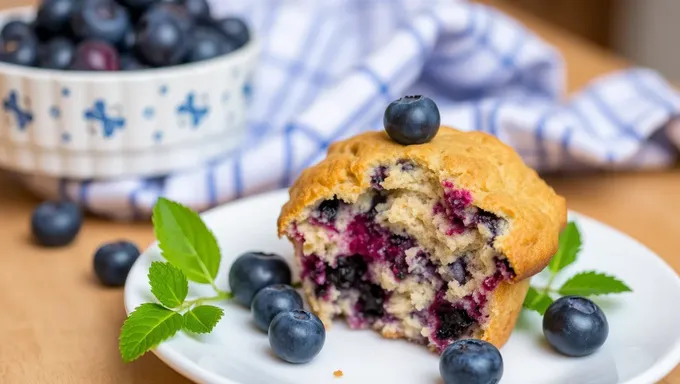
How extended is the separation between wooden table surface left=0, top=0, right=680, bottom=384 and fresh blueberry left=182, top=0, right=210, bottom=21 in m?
0.59

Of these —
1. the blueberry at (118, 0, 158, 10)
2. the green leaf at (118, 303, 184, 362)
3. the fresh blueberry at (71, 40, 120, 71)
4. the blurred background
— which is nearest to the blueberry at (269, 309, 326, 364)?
the green leaf at (118, 303, 184, 362)

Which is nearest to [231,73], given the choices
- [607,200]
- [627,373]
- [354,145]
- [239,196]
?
[239,196]

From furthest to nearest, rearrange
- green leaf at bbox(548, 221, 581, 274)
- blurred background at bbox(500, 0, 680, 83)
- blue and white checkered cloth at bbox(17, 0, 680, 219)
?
1. blurred background at bbox(500, 0, 680, 83)
2. blue and white checkered cloth at bbox(17, 0, 680, 219)
3. green leaf at bbox(548, 221, 581, 274)

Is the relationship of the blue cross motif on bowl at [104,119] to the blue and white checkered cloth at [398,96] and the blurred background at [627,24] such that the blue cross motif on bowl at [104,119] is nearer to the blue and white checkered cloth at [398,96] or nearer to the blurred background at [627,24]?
the blue and white checkered cloth at [398,96]

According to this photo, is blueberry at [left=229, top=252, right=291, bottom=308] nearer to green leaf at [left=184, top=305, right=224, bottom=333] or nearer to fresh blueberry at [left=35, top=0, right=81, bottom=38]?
green leaf at [left=184, top=305, right=224, bottom=333]

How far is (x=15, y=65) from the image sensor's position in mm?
2117

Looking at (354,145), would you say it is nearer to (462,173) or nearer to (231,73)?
(462,173)

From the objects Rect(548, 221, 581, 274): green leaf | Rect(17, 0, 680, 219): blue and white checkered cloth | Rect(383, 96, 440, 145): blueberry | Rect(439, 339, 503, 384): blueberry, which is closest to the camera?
Rect(439, 339, 503, 384): blueberry

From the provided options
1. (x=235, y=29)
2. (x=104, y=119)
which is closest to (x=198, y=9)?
(x=235, y=29)

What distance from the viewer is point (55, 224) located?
2.04 metres

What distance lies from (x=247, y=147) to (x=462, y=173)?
113 cm

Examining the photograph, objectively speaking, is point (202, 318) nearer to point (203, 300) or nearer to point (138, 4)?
point (203, 300)

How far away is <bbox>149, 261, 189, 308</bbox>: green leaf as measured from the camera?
59.4 inches

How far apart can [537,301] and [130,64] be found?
3.69 ft
